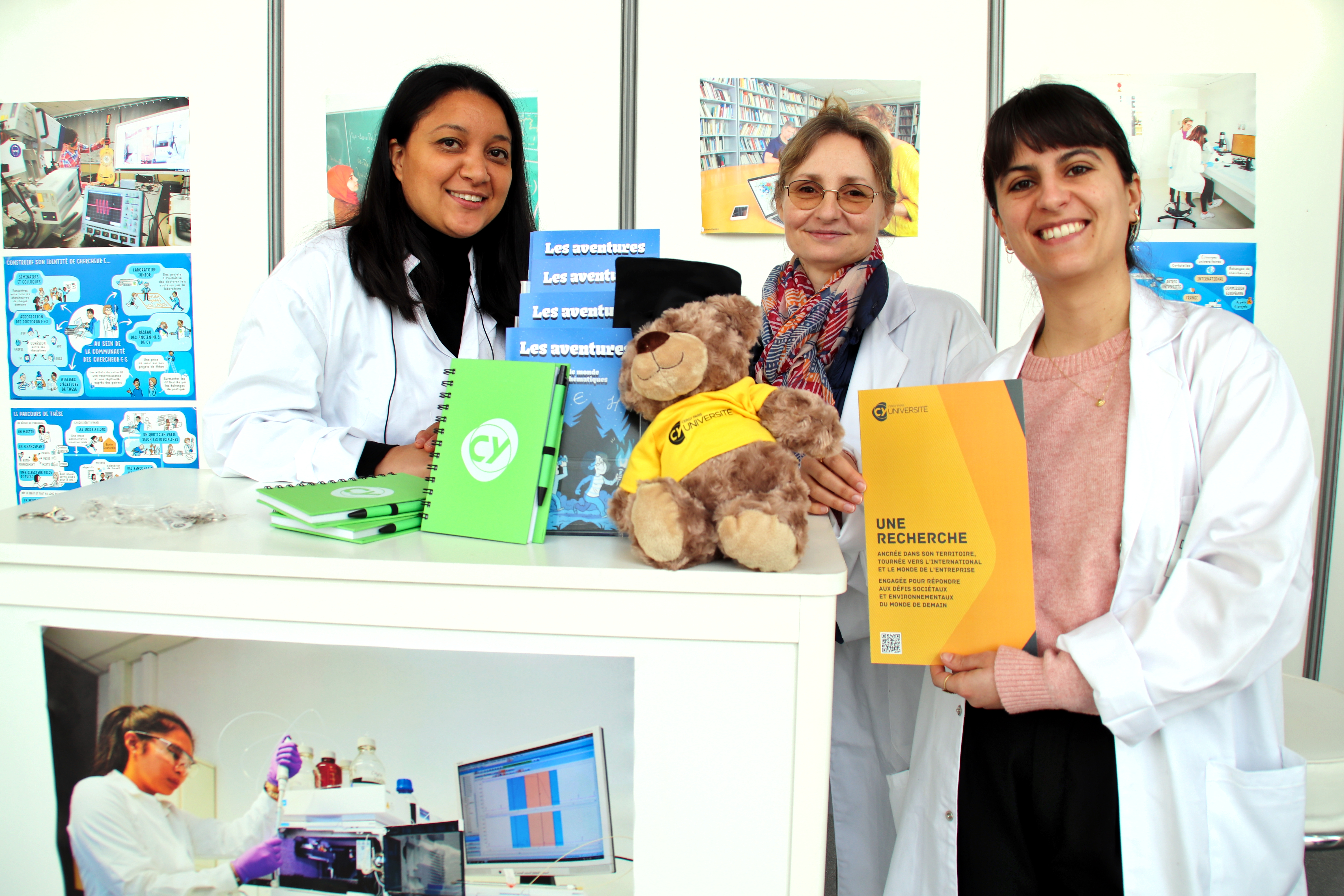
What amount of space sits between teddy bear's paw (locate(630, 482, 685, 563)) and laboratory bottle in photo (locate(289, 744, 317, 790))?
459mm

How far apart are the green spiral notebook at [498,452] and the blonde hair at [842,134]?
931 millimetres

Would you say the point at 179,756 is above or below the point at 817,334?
below

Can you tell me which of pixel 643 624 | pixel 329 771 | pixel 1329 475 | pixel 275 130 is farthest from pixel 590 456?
pixel 1329 475

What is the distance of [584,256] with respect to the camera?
3.37 ft

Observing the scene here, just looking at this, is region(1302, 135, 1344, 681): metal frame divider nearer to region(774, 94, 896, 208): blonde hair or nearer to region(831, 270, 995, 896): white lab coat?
region(831, 270, 995, 896): white lab coat

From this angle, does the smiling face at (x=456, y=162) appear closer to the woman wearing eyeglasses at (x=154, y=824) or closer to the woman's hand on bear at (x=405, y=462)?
the woman's hand on bear at (x=405, y=462)

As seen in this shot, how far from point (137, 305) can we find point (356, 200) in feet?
2.61

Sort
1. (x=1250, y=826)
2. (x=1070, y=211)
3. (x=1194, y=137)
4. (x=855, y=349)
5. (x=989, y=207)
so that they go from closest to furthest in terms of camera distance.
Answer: (x=1250, y=826)
(x=1070, y=211)
(x=855, y=349)
(x=1194, y=137)
(x=989, y=207)

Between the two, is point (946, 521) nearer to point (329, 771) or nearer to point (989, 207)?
point (329, 771)

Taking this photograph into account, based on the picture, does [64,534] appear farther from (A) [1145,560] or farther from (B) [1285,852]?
(B) [1285,852]

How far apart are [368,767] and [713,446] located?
528 mm

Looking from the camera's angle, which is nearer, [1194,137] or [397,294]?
[397,294]

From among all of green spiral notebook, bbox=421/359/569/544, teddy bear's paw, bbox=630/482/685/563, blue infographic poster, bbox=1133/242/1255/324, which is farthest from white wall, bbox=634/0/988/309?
teddy bear's paw, bbox=630/482/685/563

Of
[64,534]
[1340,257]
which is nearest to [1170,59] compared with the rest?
[1340,257]
